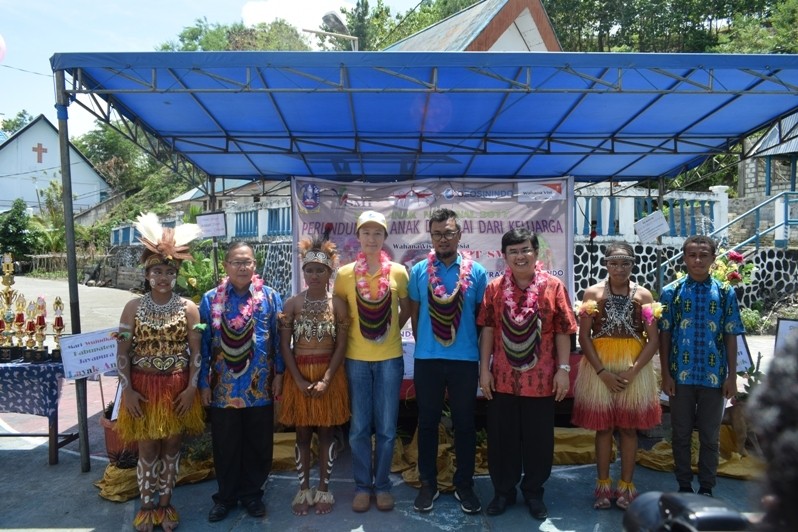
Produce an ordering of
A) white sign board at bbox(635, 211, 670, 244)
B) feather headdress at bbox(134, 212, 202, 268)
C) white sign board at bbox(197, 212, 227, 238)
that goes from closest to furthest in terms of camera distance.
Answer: feather headdress at bbox(134, 212, 202, 268), white sign board at bbox(635, 211, 670, 244), white sign board at bbox(197, 212, 227, 238)

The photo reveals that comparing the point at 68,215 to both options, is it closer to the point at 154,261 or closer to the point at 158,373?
the point at 154,261

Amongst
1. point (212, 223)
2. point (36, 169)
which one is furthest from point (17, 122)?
point (212, 223)

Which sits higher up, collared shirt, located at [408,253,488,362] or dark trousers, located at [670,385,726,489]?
collared shirt, located at [408,253,488,362]

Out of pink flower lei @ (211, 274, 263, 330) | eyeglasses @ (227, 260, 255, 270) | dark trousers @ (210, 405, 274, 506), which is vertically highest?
eyeglasses @ (227, 260, 255, 270)

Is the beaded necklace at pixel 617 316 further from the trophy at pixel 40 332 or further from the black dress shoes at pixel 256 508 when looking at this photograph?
the trophy at pixel 40 332

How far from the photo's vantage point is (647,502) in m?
1.36

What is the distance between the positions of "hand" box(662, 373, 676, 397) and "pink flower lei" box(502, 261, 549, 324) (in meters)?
1.05

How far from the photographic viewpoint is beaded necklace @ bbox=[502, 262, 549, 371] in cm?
358

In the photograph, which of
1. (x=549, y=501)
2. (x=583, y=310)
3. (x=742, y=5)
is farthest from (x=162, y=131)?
(x=742, y=5)

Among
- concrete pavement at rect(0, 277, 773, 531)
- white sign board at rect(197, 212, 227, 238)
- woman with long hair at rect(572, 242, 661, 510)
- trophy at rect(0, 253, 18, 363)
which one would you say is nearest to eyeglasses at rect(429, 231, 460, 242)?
woman with long hair at rect(572, 242, 661, 510)

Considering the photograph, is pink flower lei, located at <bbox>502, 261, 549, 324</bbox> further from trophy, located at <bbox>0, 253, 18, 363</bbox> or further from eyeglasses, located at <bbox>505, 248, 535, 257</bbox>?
trophy, located at <bbox>0, 253, 18, 363</bbox>

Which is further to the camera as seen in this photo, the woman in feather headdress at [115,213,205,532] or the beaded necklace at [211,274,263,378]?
the beaded necklace at [211,274,263,378]

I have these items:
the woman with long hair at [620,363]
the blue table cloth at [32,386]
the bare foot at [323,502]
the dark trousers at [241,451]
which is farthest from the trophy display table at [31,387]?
the woman with long hair at [620,363]

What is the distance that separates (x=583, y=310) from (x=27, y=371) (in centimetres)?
400
